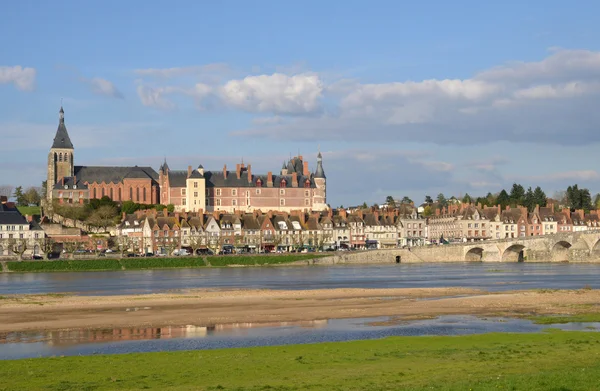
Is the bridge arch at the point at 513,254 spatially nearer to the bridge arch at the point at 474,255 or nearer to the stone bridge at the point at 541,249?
the stone bridge at the point at 541,249

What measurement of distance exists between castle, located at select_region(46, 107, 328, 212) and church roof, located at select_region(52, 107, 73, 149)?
99.8 inches

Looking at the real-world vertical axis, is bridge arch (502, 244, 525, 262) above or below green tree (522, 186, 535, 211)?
below

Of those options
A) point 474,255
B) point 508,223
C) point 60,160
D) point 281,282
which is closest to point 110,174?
point 60,160

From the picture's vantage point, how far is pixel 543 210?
130 metres

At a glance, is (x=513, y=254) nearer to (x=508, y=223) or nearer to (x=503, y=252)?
(x=503, y=252)

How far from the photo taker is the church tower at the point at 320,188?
146875mm

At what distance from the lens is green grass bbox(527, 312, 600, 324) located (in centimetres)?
3272

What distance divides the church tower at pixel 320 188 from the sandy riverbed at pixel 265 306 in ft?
308

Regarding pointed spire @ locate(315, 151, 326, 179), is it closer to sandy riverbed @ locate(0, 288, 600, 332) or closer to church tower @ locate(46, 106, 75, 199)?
church tower @ locate(46, 106, 75, 199)

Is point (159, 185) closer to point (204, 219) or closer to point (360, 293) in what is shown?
point (204, 219)

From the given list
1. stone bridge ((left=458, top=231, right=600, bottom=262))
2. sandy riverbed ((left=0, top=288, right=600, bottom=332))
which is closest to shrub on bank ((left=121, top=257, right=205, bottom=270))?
stone bridge ((left=458, top=231, right=600, bottom=262))

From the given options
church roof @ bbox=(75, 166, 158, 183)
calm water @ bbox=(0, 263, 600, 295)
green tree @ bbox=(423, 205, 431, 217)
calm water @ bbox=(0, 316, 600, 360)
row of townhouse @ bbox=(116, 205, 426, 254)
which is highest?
church roof @ bbox=(75, 166, 158, 183)

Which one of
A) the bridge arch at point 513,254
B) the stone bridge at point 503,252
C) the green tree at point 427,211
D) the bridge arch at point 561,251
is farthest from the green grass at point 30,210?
the bridge arch at point 561,251

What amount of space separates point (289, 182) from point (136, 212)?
31.2 metres
